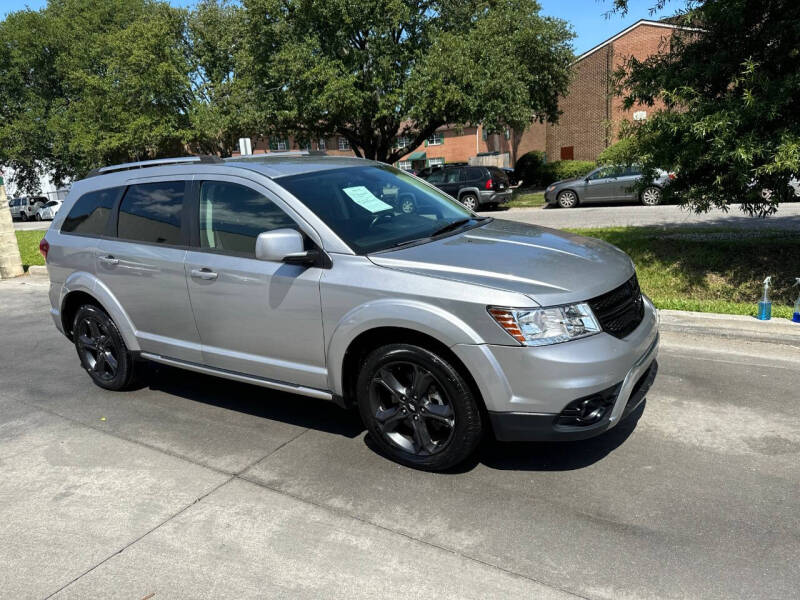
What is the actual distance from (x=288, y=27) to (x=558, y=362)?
24.0 meters

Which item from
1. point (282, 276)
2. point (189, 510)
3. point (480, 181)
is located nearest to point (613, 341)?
point (282, 276)

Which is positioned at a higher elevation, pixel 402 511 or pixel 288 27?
pixel 288 27

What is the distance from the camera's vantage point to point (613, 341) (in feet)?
11.2

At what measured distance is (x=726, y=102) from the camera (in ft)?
23.4

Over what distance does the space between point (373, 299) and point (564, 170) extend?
89.4 ft

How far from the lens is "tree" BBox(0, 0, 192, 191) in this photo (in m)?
33.9

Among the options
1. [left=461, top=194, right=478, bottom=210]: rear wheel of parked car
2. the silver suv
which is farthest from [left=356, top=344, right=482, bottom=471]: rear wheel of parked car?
[left=461, top=194, right=478, bottom=210]: rear wheel of parked car

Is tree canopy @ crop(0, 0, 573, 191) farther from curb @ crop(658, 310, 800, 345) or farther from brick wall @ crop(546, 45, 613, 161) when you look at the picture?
curb @ crop(658, 310, 800, 345)

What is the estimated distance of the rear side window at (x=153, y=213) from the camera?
4.68 m

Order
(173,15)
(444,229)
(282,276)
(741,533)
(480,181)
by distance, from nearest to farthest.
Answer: (741,533), (282,276), (444,229), (480,181), (173,15)

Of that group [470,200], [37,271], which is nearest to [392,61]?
[470,200]

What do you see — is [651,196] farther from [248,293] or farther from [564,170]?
[248,293]

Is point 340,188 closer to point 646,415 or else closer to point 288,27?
point 646,415

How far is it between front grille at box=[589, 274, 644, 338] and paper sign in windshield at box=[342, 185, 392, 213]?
160 cm
